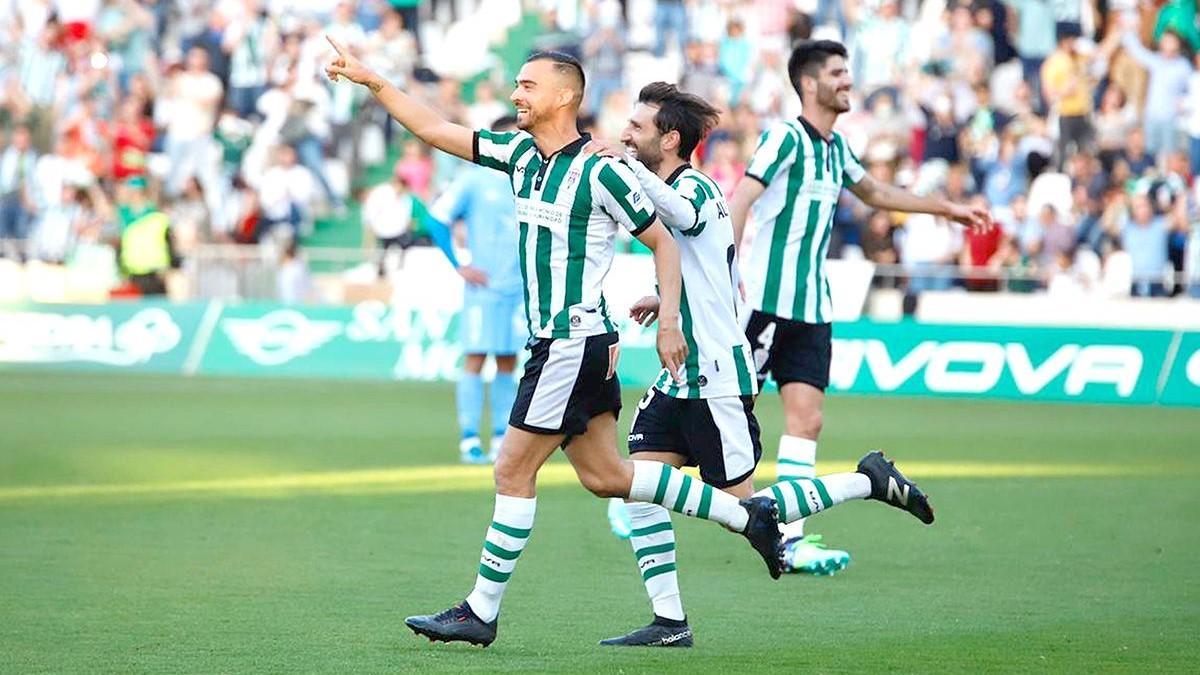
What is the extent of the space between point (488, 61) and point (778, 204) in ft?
66.2

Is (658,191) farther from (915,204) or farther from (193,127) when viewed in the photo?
(193,127)

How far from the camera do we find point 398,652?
7340 millimetres

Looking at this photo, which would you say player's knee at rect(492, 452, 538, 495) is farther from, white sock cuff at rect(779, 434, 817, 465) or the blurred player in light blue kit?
the blurred player in light blue kit

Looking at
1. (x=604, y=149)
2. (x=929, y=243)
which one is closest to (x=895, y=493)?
(x=604, y=149)

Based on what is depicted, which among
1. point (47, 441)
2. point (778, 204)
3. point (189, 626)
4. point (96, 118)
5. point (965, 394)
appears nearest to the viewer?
point (189, 626)

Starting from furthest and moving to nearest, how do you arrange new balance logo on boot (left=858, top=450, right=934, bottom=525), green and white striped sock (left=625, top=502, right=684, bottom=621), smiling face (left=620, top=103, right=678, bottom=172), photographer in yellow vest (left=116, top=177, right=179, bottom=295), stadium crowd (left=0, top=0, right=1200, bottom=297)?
photographer in yellow vest (left=116, top=177, right=179, bottom=295)
stadium crowd (left=0, top=0, right=1200, bottom=297)
smiling face (left=620, top=103, right=678, bottom=172)
new balance logo on boot (left=858, top=450, right=934, bottom=525)
green and white striped sock (left=625, top=502, right=684, bottom=621)

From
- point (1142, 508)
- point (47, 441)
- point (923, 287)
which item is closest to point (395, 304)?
point (923, 287)

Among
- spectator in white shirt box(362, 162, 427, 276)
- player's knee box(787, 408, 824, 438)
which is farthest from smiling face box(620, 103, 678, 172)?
spectator in white shirt box(362, 162, 427, 276)

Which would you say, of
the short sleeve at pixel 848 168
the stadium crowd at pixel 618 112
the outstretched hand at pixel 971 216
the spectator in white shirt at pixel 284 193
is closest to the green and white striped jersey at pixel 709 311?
the short sleeve at pixel 848 168

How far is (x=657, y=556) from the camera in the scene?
7738 millimetres

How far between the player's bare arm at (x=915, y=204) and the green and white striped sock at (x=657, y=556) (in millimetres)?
3052

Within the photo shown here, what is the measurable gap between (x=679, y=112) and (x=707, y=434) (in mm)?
1268

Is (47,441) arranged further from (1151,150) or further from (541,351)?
(1151,150)

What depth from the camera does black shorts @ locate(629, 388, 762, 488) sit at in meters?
8.27
